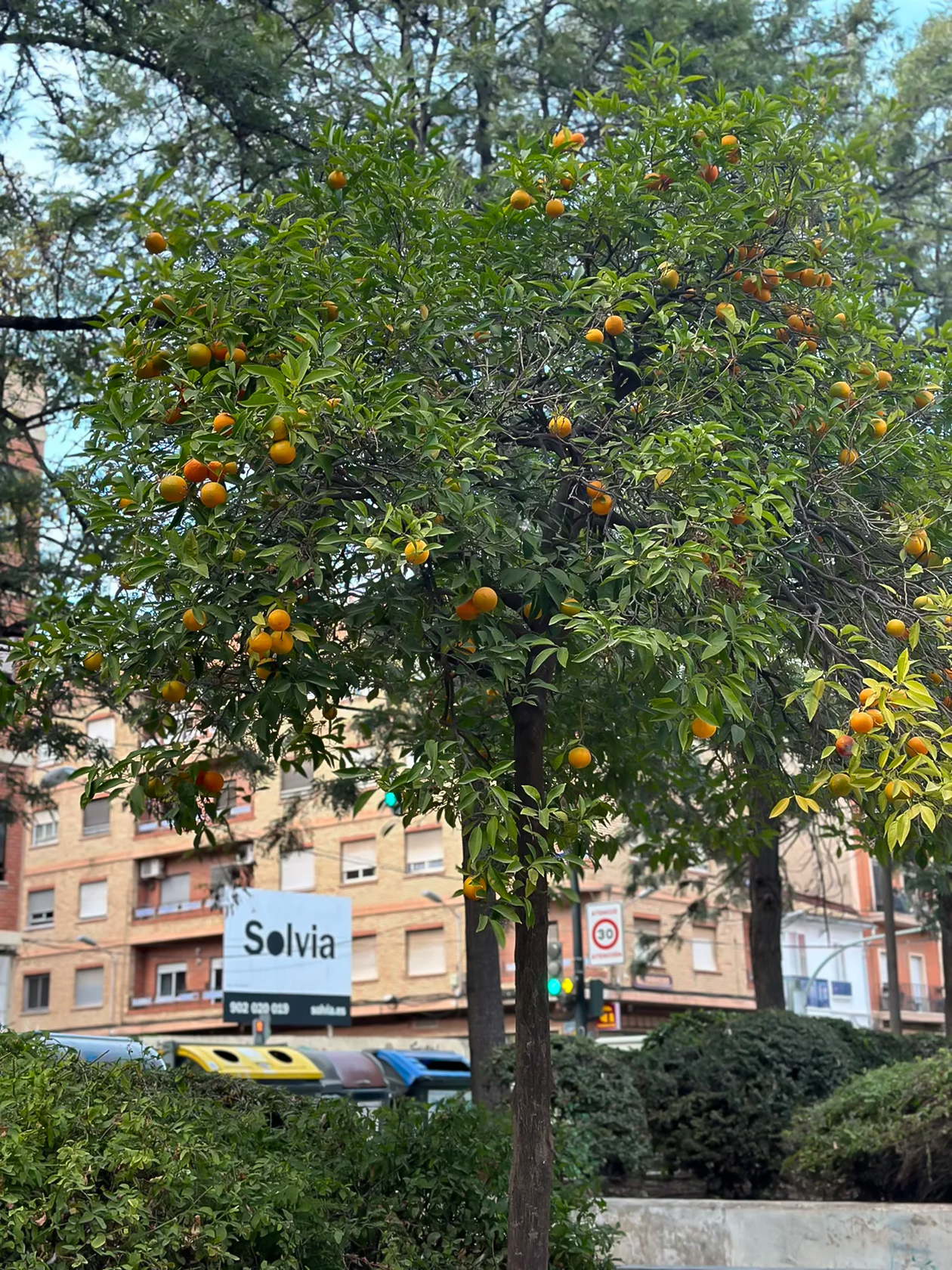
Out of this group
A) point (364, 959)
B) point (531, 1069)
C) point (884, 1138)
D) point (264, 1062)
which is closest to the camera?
point (531, 1069)

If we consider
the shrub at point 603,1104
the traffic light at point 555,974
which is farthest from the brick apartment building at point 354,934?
the shrub at point 603,1104

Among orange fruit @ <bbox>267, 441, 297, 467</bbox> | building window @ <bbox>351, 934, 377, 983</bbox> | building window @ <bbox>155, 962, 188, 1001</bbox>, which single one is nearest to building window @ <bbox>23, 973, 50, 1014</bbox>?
building window @ <bbox>155, 962, 188, 1001</bbox>

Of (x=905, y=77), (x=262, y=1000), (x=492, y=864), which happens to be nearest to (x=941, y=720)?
(x=492, y=864)

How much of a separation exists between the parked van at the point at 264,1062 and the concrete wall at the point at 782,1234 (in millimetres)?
10692

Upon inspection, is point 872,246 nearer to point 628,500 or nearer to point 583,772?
point 628,500

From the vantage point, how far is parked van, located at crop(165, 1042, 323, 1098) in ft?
63.6

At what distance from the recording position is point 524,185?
19.3ft

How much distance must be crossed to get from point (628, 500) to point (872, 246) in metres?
2.27

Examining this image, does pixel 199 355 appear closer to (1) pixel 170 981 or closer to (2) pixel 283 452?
(2) pixel 283 452

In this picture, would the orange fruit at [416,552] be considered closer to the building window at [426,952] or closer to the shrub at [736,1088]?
the shrub at [736,1088]

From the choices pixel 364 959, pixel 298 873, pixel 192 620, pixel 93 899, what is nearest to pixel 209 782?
pixel 192 620

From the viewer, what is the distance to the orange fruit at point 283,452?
4.73 meters

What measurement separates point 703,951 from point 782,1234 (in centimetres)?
3710

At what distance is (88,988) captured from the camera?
4856 centimetres
